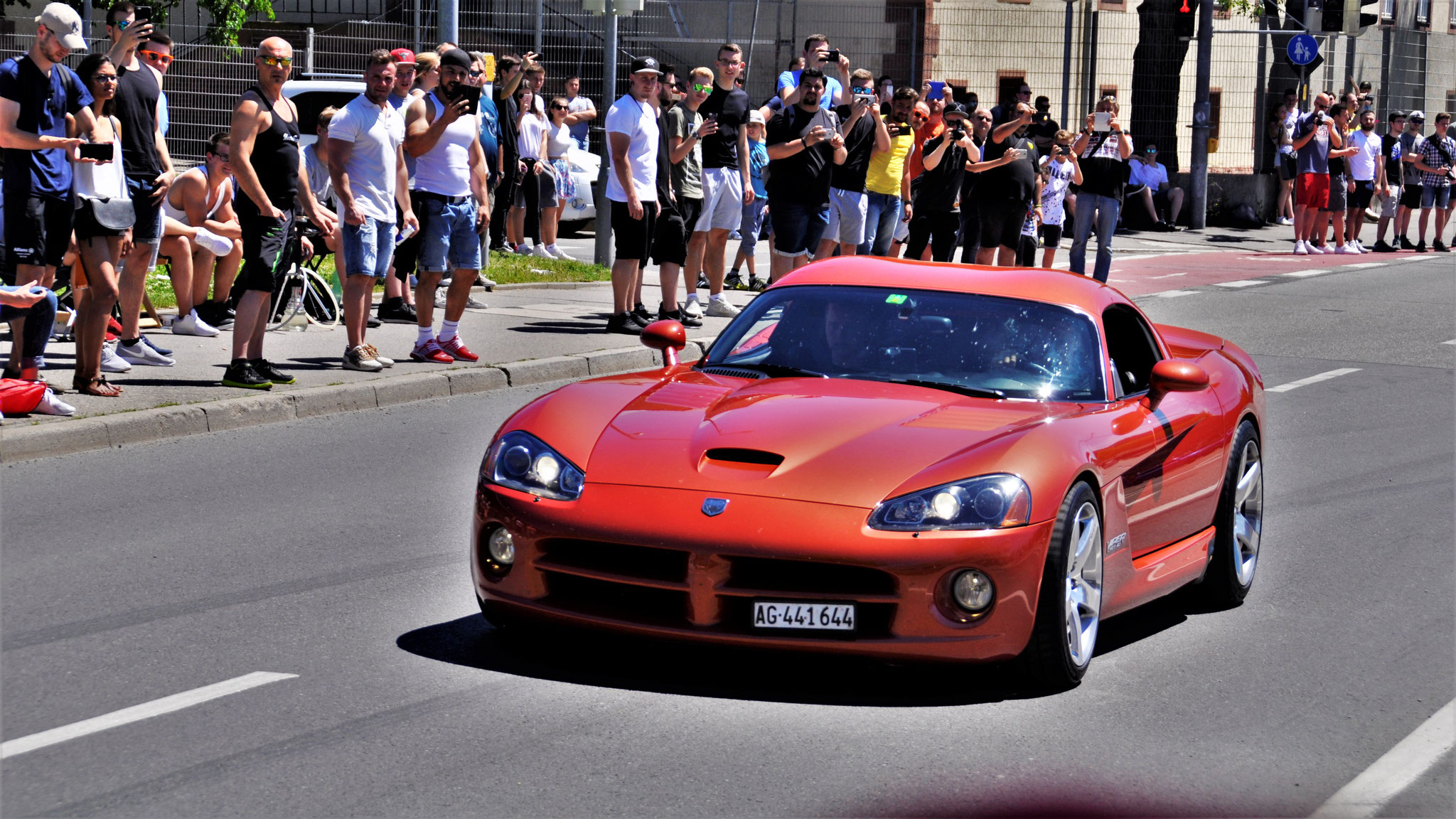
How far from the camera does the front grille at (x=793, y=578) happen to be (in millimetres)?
5363

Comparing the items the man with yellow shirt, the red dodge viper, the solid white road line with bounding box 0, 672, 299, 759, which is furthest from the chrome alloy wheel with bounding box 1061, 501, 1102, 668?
the man with yellow shirt

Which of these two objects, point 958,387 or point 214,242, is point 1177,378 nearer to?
point 958,387

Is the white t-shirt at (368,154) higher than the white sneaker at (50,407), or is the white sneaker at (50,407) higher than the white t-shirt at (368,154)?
the white t-shirt at (368,154)

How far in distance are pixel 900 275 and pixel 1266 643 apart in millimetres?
1841

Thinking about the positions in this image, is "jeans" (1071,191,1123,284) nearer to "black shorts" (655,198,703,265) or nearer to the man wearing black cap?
"black shorts" (655,198,703,265)

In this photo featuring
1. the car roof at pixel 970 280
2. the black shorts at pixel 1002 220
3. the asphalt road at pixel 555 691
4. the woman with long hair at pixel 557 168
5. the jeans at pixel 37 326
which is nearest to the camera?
the asphalt road at pixel 555 691

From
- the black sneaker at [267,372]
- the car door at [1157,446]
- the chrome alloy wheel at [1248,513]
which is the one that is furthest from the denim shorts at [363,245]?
the chrome alloy wheel at [1248,513]

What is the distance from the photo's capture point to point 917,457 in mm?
5559

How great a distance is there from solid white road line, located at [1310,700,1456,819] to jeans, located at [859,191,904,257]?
1150cm

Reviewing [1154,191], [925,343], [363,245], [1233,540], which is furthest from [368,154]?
[1154,191]

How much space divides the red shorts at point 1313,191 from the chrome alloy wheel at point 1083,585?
22.4m

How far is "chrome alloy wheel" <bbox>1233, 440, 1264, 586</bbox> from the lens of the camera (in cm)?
707

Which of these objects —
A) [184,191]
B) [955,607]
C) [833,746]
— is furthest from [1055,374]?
[184,191]

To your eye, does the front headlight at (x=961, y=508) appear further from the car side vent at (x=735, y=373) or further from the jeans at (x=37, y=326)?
the jeans at (x=37, y=326)
